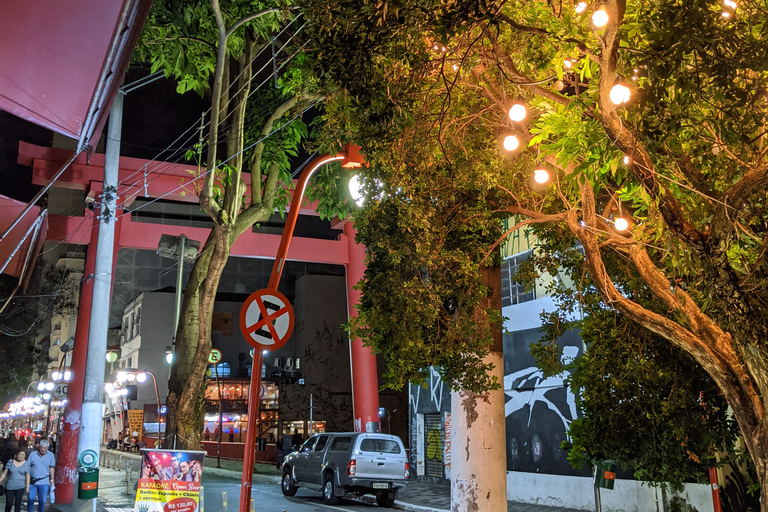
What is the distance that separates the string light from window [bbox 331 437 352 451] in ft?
45.2

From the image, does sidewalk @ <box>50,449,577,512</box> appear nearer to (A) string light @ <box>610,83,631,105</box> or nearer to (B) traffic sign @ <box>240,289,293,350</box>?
(B) traffic sign @ <box>240,289,293,350</box>

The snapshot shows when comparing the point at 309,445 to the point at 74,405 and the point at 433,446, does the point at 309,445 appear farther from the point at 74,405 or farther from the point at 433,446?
the point at 74,405

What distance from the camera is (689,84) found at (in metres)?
4.61

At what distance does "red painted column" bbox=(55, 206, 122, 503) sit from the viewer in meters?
16.5

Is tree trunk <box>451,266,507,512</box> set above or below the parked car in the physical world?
above

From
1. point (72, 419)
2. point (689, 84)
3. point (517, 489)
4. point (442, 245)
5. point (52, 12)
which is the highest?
point (52, 12)

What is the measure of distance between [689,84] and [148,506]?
835cm

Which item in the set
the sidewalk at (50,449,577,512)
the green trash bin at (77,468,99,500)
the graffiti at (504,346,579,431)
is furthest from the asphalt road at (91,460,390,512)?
the graffiti at (504,346,579,431)

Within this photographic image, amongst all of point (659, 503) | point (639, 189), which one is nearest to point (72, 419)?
point (659, 503)

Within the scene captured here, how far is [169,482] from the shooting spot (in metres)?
9.15

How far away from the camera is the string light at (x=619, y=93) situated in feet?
16.2

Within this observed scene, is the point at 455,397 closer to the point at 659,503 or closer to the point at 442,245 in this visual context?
the point at 442,245

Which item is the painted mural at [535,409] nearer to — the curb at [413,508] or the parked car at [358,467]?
the curb at [413,508]

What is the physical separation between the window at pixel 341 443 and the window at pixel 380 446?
42 cm
